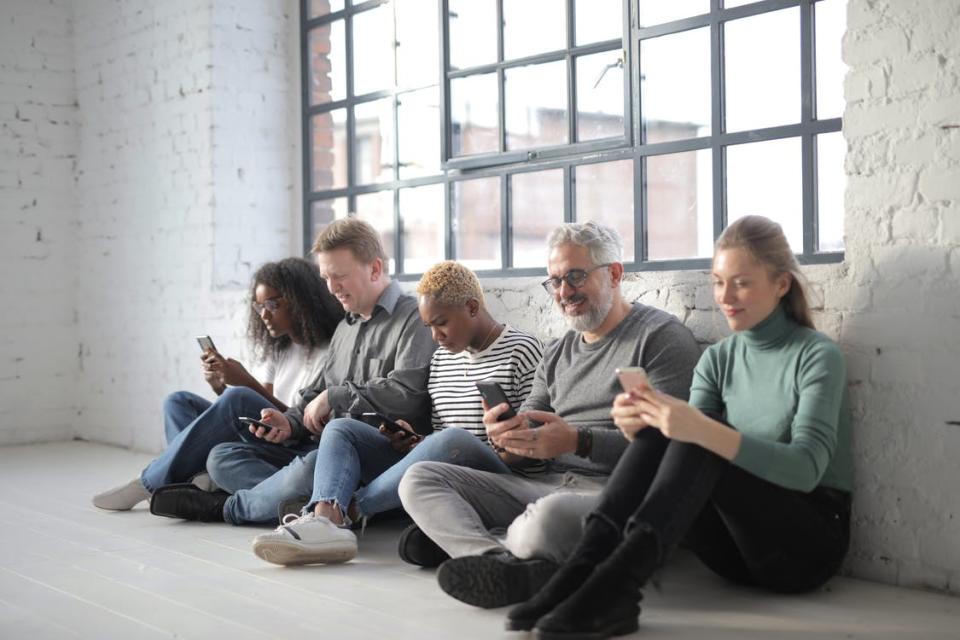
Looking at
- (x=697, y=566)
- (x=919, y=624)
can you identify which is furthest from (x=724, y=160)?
(x=919, y=624)

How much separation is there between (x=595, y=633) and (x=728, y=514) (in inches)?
19.0

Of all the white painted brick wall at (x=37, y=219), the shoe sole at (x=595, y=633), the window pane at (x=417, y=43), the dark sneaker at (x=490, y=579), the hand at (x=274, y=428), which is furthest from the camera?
the white painted brick wall at (x=37, y=219)

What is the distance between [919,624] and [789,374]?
69 cm

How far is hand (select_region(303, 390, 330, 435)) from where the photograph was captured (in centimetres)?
429

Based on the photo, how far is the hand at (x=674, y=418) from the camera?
8.98ft

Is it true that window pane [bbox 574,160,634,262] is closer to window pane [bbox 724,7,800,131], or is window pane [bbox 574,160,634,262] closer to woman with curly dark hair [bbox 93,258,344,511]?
window pane [bbox 724,7,800,131]

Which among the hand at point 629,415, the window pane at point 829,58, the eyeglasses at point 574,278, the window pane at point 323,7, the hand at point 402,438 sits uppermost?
the window pane at point 323,7

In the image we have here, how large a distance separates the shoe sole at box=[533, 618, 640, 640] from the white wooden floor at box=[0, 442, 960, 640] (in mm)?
69

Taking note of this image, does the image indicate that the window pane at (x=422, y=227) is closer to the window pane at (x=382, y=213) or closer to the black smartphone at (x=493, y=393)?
the window pane at (x=382, y=213)

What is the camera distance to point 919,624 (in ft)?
9.39

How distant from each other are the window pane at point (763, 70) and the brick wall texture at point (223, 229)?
585mm

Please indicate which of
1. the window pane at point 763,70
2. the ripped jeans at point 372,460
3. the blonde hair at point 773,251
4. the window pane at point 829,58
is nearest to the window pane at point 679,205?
the window pane at point 763,70

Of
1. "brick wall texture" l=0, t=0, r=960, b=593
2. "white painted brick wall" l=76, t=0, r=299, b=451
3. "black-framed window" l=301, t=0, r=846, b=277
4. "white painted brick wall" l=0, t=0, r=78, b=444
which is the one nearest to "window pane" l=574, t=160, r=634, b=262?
"black-framed window" l=301, t=0, r=846, b=277

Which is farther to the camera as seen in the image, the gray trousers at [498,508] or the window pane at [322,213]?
the window pane at [322,213]
